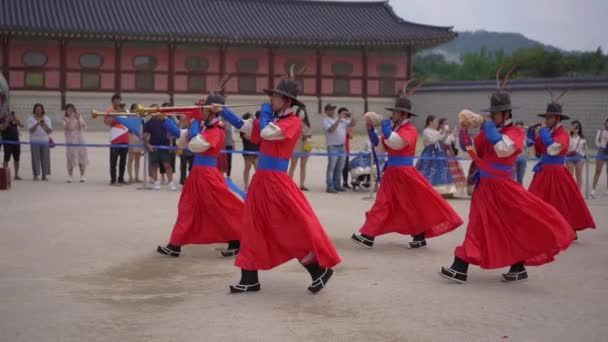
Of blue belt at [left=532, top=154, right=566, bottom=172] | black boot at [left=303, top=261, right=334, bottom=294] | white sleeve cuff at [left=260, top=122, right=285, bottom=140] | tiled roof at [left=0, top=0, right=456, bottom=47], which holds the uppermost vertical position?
tiled roof at [left=0, top=0, right=456, bottom=47]

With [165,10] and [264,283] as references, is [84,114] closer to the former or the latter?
[165,10]

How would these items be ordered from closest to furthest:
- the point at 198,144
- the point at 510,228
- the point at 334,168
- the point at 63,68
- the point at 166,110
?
the point at 510,228, the point at 166,110, the point at 198,144, the point at 334,168, the point at 63,68

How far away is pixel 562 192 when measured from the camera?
934 cm

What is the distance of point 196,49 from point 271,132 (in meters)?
28.9

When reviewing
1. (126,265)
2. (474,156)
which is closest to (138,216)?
(126,265)

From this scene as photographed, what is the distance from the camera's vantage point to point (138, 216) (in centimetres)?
1101

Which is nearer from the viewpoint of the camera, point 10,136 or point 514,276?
point 514,276

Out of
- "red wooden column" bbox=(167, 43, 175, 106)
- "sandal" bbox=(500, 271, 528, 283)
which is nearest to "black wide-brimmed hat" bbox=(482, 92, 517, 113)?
"sandal" bbox=(500, 271, 528, 283)

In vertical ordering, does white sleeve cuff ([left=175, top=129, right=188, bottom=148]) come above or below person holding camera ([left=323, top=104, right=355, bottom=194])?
above

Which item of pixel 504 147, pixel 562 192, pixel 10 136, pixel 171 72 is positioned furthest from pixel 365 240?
pixel 171 72

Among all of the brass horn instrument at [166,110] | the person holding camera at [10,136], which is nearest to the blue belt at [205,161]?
the brass horn instrument at [166,110]

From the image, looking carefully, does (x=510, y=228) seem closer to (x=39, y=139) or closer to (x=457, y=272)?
(x=457, y=272)

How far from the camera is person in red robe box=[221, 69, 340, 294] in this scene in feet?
21.0

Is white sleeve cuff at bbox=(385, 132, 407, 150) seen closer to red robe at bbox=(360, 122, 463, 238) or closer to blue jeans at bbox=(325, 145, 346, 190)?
red robe at bbox=(360, 122, 463, 238)
